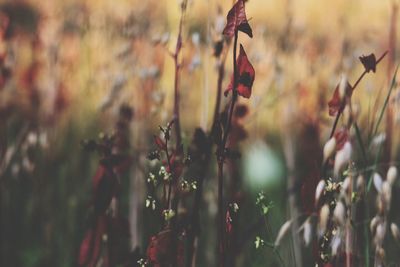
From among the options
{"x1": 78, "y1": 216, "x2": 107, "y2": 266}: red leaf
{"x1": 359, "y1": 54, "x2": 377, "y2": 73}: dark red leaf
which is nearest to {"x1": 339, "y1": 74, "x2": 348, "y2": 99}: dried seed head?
{"x1": 359, "y1": 54, "x2": 377, "y2": 73}: dark red leaf

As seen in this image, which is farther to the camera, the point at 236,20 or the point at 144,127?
the point at 144,127

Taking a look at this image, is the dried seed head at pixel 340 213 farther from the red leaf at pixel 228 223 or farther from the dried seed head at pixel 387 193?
the red leaf at pixel 228 223

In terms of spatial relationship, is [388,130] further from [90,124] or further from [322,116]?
[90,124]

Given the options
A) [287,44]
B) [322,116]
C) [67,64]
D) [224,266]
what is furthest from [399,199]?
[224,266]

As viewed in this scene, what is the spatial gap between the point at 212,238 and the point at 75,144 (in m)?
1.18

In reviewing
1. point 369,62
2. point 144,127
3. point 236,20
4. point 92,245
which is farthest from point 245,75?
point 144,127

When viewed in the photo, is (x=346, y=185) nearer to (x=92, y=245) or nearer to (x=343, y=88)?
(x=343, y=88)

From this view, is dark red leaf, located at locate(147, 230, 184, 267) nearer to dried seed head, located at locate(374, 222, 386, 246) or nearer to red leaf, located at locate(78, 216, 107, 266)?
red leaf, located at locate(78, 216, 107, 266)

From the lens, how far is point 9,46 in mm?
1911

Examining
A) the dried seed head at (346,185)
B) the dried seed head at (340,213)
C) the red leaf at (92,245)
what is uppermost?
the red leaf at (92,245)

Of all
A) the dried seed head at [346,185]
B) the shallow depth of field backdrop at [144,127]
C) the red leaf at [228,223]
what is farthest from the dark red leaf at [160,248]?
the dried seed head at [346,185]

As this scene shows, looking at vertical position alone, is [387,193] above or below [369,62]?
below

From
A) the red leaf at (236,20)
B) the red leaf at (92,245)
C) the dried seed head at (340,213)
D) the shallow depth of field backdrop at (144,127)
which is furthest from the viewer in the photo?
the shallow depth of field backdrop at (144,127)

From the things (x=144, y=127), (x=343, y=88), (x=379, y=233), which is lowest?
(x=379, y=233)
